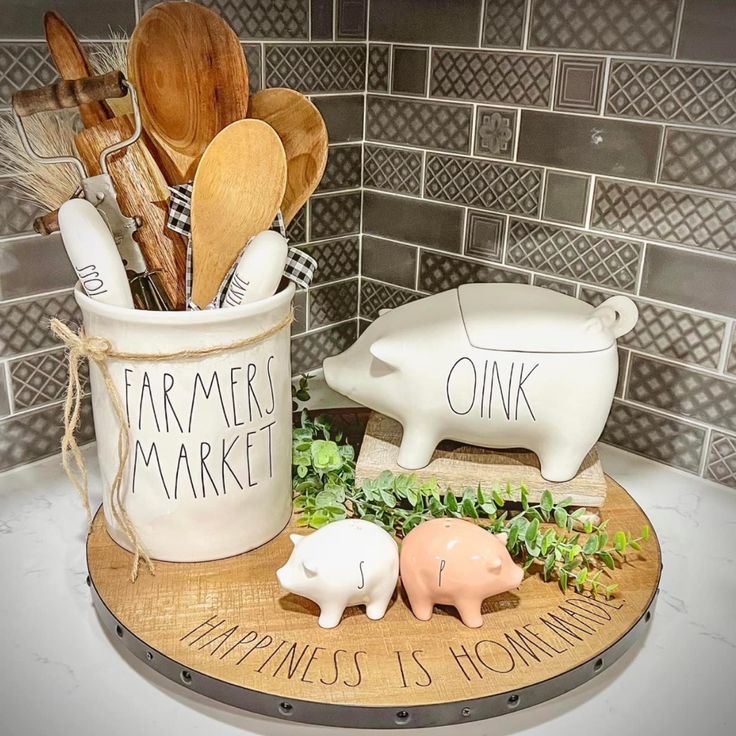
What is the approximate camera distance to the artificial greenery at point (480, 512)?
2.20 feet

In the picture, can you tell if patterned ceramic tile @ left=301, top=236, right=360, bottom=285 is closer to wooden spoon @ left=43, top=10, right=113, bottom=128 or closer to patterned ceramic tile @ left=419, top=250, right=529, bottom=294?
patterned ceramic tile @ left=419, top=250, right=529, bottom=294

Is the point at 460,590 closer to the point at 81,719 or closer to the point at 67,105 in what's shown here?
the point at 81,719

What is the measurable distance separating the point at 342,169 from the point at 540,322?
404 mm

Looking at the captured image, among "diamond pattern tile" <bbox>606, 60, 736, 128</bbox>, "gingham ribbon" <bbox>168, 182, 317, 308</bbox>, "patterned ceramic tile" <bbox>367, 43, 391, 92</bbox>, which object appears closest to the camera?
"gingham ribbon" <bbox>168, 182, 317, 308</bbox>

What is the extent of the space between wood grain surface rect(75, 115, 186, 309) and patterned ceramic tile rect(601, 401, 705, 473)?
0.48 meters

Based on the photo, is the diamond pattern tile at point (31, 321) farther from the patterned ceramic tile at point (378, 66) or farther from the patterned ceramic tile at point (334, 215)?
the patterned ceramic tile at point (378, 66)

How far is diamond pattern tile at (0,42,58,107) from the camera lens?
29.0 inches

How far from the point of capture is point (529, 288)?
0.78 meters

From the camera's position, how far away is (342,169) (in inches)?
40.6

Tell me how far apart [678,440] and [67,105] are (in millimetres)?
634

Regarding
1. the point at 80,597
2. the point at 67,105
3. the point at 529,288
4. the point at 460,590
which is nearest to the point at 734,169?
the point at 529,288

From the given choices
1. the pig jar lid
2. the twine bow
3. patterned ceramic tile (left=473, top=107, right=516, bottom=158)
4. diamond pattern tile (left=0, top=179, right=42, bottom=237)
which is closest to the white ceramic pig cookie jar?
the pig jar lid

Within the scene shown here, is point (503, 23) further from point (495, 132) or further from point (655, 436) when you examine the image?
point (655, 436)

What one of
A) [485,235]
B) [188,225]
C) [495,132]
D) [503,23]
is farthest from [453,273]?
[188,225]
